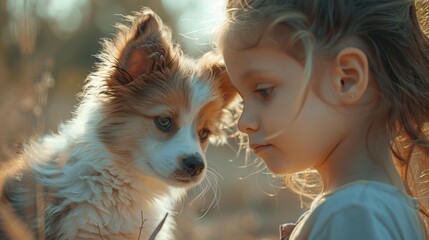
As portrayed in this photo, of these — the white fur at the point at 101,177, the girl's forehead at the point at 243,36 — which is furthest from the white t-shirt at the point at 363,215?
the white fur at the point at 101,177

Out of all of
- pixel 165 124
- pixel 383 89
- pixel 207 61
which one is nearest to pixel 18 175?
pixel 165 124

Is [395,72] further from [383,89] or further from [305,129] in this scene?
[305,129]

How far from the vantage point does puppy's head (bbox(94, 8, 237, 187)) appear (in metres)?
4.81

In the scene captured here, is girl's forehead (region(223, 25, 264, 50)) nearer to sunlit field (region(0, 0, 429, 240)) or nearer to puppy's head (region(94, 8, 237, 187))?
sunlit field (region(0, 0, 429, 240))

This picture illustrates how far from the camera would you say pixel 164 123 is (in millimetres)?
5039

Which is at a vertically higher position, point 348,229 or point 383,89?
point 383,89

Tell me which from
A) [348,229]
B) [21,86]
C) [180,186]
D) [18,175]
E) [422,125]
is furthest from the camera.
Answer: [180,186]

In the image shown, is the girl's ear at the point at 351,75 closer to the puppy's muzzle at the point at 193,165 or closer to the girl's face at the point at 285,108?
the girl's face at the point at 285,108

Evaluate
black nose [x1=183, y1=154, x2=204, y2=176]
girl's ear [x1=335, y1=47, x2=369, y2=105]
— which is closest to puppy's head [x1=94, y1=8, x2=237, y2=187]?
black nose [x1=183, y1=154, x2=204, y2=176]

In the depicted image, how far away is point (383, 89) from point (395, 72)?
0.10 m

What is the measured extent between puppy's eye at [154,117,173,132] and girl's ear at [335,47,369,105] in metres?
2.27

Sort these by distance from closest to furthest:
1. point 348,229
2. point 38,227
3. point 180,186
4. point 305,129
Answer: point 348,229 → point 305,129 → point 38,227 → point 180,186

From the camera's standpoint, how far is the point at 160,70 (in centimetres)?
500

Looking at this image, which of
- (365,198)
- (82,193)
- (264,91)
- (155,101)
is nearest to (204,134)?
(155,101)
